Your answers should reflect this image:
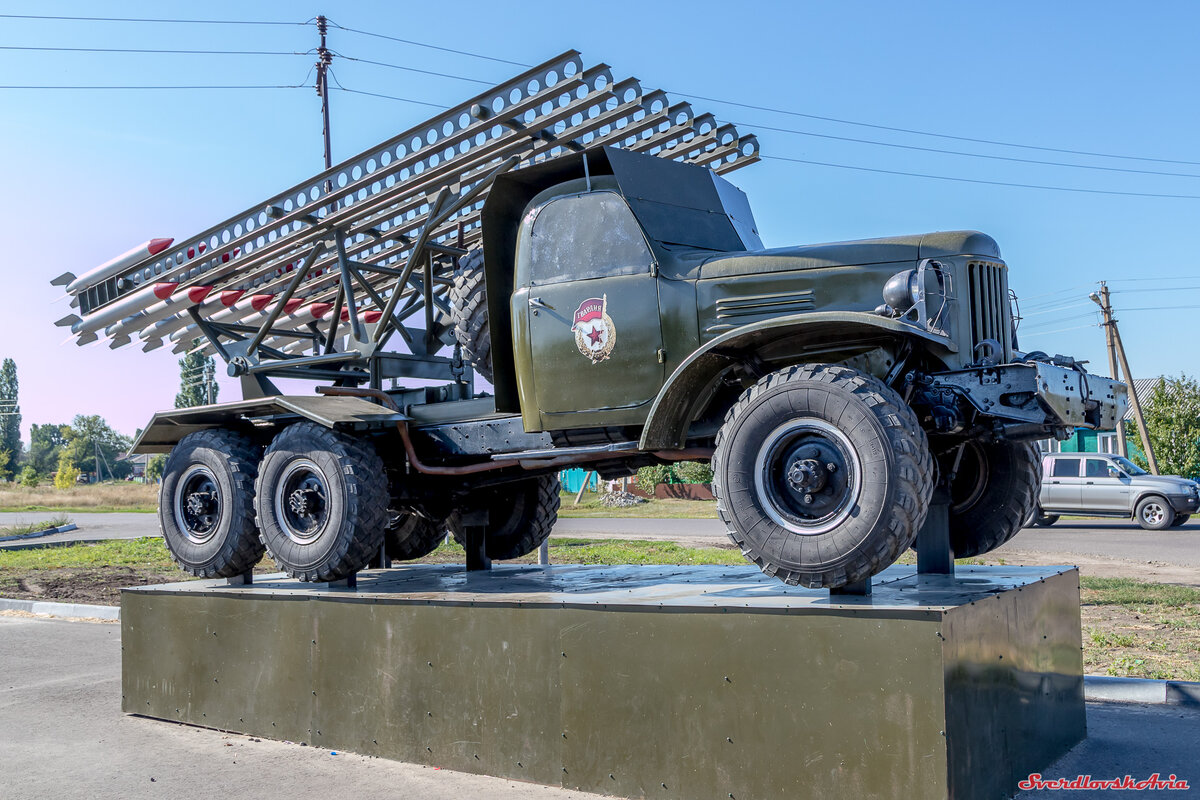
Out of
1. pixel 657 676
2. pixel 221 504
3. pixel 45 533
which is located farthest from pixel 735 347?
pixel 45 533

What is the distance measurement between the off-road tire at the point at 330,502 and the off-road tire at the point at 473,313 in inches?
35.1

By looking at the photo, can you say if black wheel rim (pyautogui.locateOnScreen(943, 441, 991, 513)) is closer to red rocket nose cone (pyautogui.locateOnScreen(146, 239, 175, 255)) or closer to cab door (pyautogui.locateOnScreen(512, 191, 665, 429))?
cab door (pyautogui.locateOnScreen(512, 191, 665, 429))

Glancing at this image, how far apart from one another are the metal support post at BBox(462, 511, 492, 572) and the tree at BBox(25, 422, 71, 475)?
385ft

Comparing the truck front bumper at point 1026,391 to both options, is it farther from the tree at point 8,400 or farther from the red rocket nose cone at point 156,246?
the tree at point 8,400

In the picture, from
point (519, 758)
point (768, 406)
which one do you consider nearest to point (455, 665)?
point (519, 758)

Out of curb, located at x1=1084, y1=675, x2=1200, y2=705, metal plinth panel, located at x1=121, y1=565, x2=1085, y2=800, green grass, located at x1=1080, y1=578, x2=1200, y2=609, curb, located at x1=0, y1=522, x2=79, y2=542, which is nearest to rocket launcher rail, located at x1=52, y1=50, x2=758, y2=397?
metal plinth panel, located at x1=121, y1=565, x2=1085, y2=800

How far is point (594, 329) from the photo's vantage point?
5.61 m

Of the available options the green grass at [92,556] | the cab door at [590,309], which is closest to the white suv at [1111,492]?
the green grass at [92,556]

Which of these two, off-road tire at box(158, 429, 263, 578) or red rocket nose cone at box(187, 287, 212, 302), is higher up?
red rocket nose cone at box(187, 287, 212, 302)

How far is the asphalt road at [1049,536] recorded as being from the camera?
1571 centimetres

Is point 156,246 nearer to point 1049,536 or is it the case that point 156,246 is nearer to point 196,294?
point 196,294

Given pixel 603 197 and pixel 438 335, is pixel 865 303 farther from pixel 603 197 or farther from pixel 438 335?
pixel 438 335

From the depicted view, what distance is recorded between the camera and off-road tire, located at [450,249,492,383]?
262 inches

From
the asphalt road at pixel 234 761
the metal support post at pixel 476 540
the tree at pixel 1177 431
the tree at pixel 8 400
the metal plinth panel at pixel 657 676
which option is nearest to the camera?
the metal plinth panel at pixel 657 676
